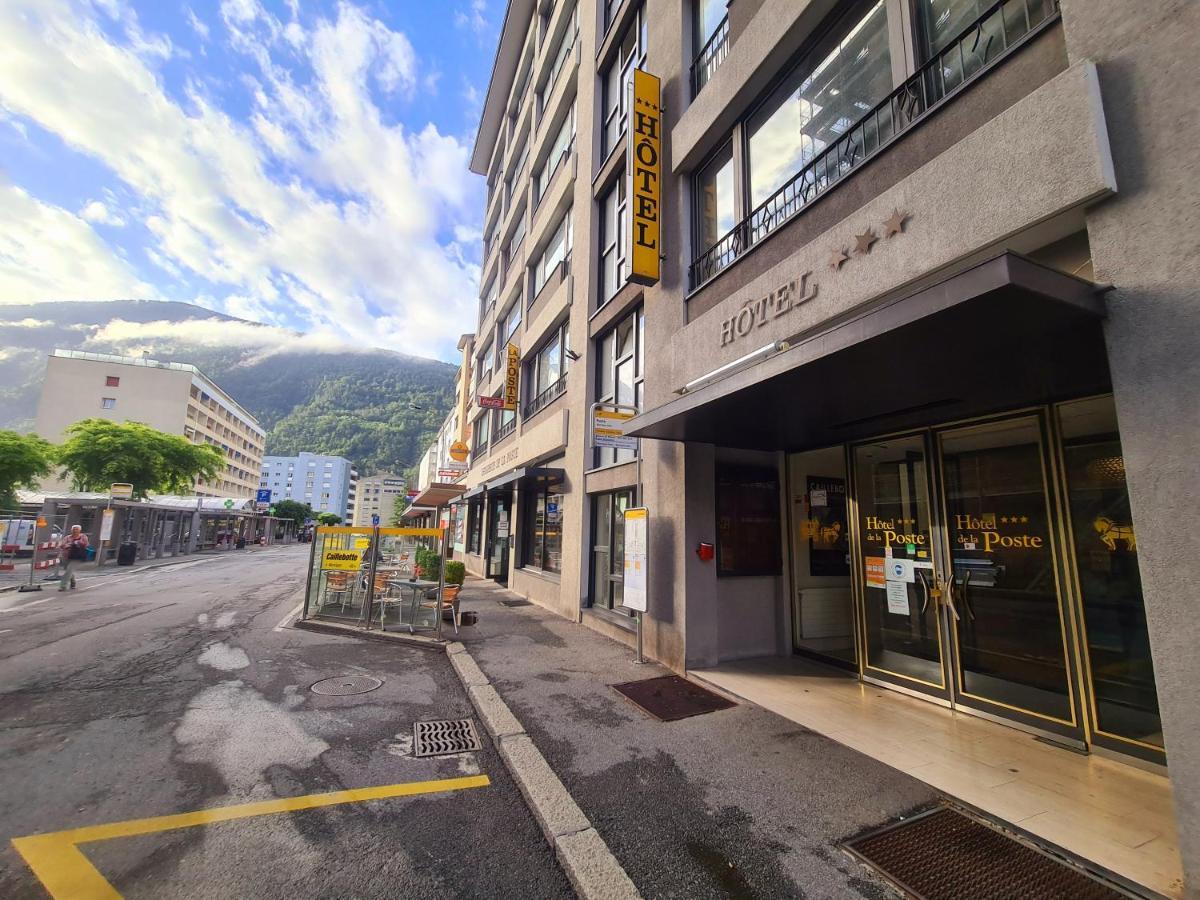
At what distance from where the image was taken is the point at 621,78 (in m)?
11.4

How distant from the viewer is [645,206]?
8305mm

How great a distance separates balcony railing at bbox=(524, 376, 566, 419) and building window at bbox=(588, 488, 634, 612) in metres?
3.73

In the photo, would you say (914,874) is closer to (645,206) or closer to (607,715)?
(607,715)

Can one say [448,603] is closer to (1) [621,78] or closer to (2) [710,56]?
(2) [710,56]

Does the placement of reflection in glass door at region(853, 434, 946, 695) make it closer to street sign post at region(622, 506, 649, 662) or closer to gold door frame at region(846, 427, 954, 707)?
gold door frame at region(846, 427, 954, 707)

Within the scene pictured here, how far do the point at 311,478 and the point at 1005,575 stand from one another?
197m

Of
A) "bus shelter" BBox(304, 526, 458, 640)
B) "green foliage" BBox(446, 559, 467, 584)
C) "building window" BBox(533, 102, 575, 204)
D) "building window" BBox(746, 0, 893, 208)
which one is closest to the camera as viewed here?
"building window" BBox(746, 0, 893, 208)

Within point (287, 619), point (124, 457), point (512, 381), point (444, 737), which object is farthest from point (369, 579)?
point (124, 457)

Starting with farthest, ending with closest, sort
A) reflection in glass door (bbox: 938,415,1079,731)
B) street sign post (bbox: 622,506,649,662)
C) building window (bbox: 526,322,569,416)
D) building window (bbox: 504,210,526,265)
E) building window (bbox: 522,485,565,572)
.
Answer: building window (bbox: 504,210,526,265), building window (bbox: 526,322,569,416), building window (bbox: 522,485,565,572), street sign post (bbox: 622,506,649,662), reflection in glass door (bbox: 938,415,1079,731)

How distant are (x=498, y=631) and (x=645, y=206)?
7.54 m

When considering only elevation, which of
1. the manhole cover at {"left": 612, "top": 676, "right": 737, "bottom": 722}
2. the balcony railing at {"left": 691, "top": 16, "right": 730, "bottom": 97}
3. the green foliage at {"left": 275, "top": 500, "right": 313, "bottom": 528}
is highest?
the balcony railing at {"left": 691, "top": 16, "right": 730, "bottom": 97}

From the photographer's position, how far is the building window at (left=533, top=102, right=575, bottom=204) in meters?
15.1

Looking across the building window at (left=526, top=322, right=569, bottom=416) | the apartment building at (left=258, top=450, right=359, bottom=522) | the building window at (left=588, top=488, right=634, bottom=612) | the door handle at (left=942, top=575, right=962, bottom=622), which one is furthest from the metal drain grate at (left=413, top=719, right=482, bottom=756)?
the apartment building at (left=258, top=450, right=359, bottom=522)

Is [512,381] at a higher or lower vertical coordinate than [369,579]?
higher
